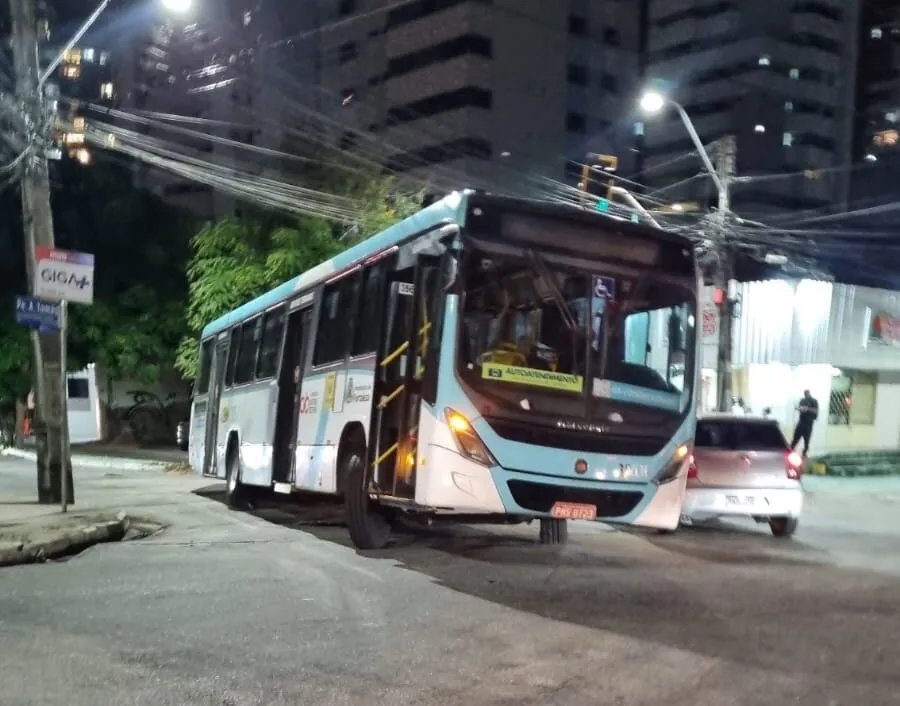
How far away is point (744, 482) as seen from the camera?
1252 centimetres

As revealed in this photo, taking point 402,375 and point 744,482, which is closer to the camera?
point 402,375

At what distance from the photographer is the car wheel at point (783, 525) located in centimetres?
1284

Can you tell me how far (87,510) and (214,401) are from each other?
4030mm

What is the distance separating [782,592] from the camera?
8.68 meters

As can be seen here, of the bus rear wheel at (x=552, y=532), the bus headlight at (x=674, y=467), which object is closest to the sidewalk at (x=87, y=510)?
the bus rear wheel at (x=552, y=532)

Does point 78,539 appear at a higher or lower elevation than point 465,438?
lower

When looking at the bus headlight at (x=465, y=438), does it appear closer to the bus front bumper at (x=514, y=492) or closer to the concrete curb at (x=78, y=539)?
the bus front bumper at (x=514, y=492)

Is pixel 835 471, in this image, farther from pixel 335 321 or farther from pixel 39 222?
pixel 39 222

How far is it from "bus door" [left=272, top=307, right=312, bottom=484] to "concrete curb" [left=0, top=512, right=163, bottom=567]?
173 cm

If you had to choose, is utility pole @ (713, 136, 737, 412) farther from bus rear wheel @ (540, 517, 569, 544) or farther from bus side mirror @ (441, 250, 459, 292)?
bus side mirror @ (441, 250, 459, 292)

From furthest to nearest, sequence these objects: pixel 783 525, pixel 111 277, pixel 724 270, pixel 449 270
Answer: pixel 111 277, pixel 724 270, pixel 783 525, pixel 449 270

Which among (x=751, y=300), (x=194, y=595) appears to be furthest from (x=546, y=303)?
(x=751, y=300)

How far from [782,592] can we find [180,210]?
27.4m

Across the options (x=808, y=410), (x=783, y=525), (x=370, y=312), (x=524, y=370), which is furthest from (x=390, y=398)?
(x=808, y=410)
